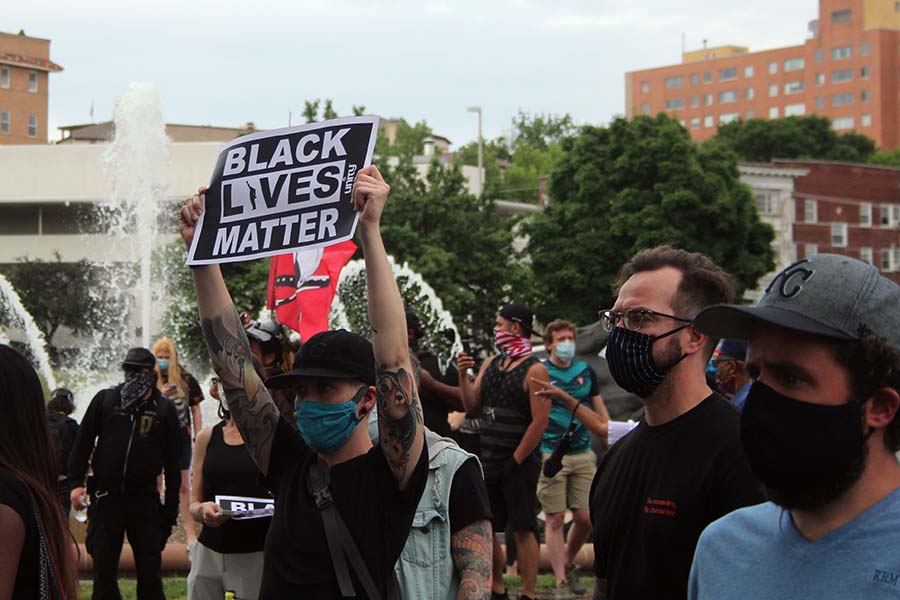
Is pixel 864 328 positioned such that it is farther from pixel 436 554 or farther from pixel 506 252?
pixel 506 252

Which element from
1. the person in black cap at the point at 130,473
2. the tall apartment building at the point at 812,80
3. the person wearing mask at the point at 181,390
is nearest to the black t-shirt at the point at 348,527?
the person in black cap at the point at 130,473

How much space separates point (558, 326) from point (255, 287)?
34101 mm

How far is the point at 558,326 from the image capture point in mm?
10258

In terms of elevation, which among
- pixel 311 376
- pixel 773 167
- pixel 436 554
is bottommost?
pixel 436 554

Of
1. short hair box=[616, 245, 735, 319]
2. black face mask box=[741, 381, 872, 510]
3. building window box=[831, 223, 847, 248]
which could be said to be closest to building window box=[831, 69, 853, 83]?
building window box=[831, 223, 847, 248]

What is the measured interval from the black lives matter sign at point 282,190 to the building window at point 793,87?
14972 cm

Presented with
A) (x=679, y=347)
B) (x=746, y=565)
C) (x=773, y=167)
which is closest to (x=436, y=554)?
(x=679, y=347)

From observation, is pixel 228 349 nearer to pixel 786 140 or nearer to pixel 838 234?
pixel 838 234

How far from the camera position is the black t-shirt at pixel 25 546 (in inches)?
137

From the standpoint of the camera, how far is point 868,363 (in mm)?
2465

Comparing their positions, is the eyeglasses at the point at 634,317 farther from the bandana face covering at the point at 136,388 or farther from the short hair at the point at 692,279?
the bandana face covering at the point at 136,388

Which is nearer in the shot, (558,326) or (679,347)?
(679,347)

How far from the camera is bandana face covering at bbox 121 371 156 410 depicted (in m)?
8.72

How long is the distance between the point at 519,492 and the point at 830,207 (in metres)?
75.3
